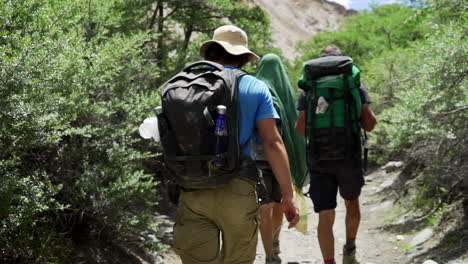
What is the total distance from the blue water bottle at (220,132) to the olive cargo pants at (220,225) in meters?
0.21

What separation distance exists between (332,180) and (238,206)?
1924 mm

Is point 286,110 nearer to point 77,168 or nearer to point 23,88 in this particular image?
point 77,168

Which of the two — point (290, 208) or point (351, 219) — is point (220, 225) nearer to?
point (290, 208)

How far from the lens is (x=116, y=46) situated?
5766 mm

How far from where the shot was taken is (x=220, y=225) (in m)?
3.39

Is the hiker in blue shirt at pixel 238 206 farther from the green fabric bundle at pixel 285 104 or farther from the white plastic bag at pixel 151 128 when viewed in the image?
the green fabric bundle at pixel 285 104

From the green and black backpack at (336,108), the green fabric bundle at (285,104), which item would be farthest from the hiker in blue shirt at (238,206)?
the green fabric bundle at (285,104)

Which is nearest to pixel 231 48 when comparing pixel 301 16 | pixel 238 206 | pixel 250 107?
pixel 250 107

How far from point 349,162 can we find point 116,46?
2.56 meters

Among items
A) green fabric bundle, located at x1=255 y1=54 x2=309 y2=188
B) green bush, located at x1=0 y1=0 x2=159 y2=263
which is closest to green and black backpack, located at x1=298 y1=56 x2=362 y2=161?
green fabric bundle, located at x1=255 y1=54 x2=309 y2=188

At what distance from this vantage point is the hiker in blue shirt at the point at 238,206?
3.34 m

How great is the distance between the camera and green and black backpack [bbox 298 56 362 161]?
16.0 feet

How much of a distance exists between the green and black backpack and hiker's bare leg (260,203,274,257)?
0.72 m

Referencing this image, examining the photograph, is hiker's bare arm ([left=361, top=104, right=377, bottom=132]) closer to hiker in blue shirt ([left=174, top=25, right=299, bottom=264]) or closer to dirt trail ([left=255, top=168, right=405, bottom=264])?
dirt trail ([left=255, top=168, right=405, bottom=264])
